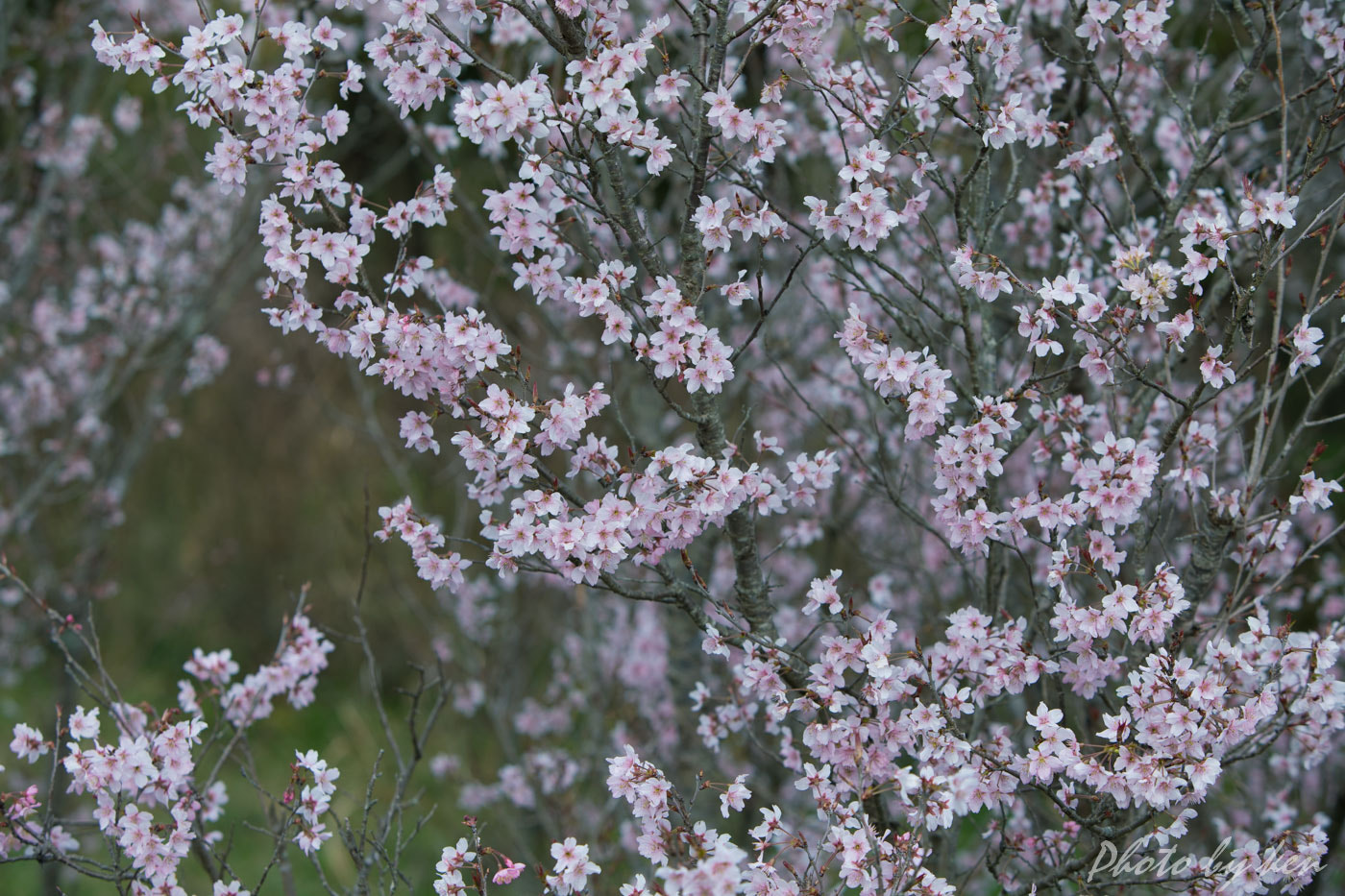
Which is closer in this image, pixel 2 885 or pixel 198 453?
pixel 2 885

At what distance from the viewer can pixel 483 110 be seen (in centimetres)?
241

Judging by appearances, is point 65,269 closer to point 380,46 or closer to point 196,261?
point 196,261

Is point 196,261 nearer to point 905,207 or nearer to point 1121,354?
point 905,207

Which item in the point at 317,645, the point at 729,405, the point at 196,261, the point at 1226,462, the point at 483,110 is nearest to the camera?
the point at 483,110

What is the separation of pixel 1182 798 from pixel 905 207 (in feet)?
5.46

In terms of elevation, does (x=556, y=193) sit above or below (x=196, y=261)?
below

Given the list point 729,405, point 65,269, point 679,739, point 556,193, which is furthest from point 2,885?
point 556,193

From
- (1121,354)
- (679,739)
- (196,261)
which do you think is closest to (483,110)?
(1121,354)

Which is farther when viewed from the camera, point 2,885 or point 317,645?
point 2,885

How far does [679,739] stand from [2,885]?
4.93 m

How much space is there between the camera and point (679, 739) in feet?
16.5

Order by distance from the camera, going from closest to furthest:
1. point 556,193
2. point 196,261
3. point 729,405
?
point 556,193, point 729,405, point 196,261

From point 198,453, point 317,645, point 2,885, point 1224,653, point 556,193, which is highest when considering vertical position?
point 198,453

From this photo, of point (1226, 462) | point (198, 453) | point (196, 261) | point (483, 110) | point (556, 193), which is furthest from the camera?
point (198, 453)
